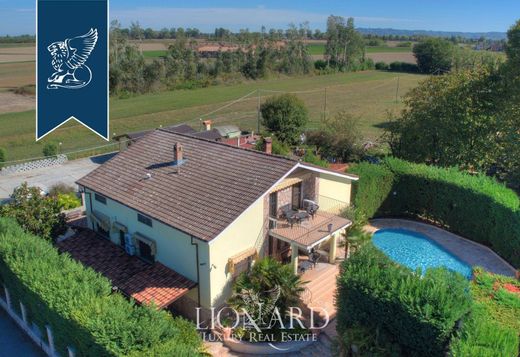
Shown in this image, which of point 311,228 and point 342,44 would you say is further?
point 342,44

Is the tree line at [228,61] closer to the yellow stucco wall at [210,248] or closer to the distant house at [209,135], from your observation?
the distant house at [209,135]

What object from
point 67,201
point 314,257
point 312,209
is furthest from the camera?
point 67,201

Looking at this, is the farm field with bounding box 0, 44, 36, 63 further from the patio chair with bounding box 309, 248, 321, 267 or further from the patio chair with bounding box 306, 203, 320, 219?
the patio chair with bounding box 309, 248, 321, 267

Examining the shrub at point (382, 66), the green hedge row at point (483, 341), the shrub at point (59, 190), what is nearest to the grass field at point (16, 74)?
the shrub at point (59, 190)

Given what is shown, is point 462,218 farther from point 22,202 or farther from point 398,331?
point 22,202

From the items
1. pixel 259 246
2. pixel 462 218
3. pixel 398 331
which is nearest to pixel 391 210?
pixel 462 218

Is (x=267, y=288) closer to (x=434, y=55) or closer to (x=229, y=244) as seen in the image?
(x=229, y=244)

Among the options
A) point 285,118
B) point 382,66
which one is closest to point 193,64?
point 285,118
